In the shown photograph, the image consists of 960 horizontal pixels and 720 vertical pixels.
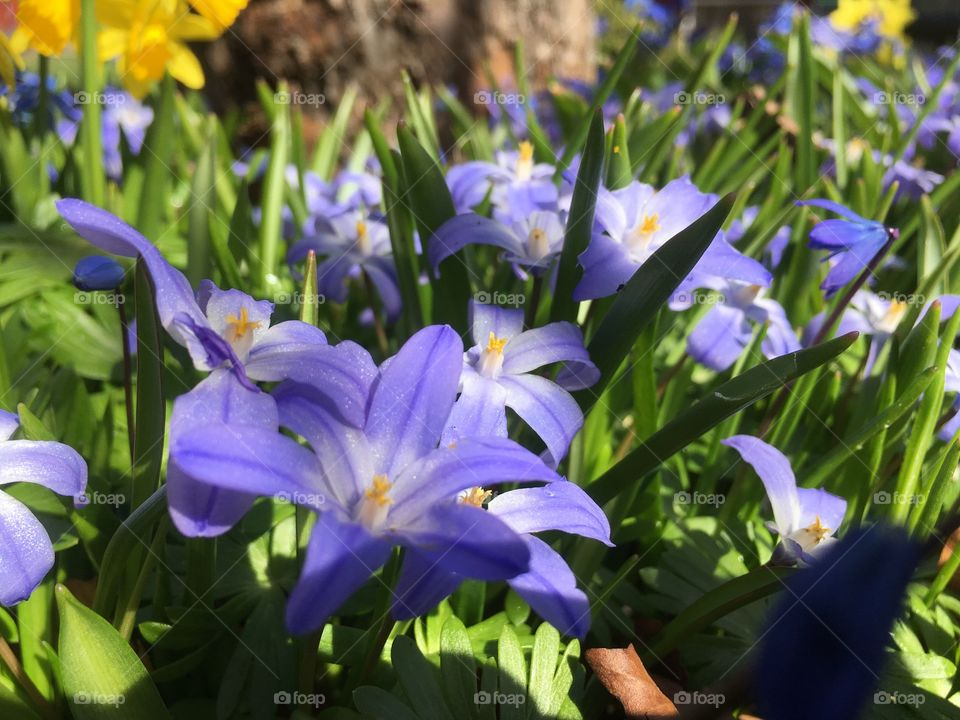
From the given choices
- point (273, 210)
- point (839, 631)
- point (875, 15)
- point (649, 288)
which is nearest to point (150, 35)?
point (273, 210)

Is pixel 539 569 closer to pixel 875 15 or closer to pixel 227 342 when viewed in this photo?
pixel 227 342

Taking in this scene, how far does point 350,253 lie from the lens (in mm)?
1555

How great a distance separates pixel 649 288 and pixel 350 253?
2.44 feet

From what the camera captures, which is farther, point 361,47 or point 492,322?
point 361,47

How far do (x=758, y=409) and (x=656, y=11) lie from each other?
5.51 m

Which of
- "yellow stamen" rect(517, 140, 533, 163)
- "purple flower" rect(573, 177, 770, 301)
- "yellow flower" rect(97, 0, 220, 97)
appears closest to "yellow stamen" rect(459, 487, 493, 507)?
"purple flower" rect(573, 177, 770, 301)

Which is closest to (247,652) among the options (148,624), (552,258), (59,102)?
(148,624)

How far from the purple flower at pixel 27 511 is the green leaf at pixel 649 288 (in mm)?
639

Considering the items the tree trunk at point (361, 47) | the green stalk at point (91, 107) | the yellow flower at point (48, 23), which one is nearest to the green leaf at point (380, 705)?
the green stalk at point (91, 107)

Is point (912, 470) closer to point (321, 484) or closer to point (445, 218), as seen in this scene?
point (445, 218)

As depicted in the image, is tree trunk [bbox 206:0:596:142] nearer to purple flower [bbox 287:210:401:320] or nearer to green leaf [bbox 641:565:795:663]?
purple flower [bbox 287:210:401:320]

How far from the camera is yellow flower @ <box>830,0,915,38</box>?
5.33 meters

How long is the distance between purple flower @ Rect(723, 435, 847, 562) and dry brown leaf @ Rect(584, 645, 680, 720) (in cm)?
24

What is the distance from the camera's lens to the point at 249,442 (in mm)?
626
